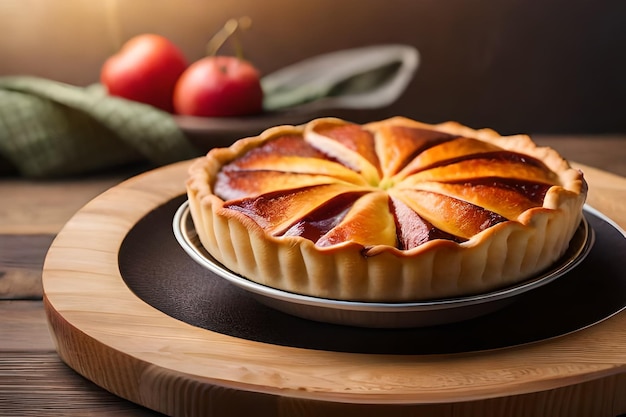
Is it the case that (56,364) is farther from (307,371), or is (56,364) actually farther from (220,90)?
(220,90)

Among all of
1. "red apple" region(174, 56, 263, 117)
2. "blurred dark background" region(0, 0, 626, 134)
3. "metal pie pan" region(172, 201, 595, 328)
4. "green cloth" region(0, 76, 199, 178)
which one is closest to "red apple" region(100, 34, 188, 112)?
"red apple" region(174, 56, 263, 117)

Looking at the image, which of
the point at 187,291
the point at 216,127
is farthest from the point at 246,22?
the point at 187,291

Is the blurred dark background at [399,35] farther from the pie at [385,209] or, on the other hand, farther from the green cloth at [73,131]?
the pie at [385,209]

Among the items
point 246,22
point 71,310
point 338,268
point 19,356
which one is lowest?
point 19,356

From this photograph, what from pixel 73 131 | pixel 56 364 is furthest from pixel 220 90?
pixel 56 364

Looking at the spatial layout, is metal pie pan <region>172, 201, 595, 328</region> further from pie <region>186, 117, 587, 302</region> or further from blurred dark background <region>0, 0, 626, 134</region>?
blurred dark background <region>0, 0, 626, 134</region>

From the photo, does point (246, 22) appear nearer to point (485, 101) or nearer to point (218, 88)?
point (218, 88)

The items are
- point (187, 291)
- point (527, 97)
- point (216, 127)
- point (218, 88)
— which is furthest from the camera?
point (527, 97)
